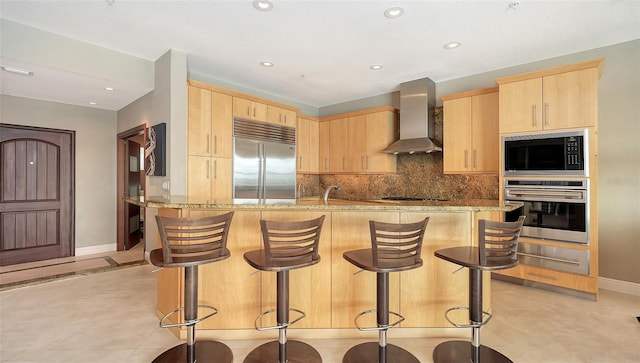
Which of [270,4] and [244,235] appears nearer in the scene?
[244,235]

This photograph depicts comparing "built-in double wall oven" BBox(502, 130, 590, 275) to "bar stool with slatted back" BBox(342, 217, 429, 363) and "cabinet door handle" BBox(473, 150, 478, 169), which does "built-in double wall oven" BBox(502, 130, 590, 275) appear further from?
"bar stool with slatted back" BBox(342, 217, 429, 363)

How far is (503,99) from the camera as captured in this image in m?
3.67

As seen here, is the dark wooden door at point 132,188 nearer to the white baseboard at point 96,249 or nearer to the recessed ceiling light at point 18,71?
the white baseboard at point 96,249

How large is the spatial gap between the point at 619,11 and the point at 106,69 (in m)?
5.33

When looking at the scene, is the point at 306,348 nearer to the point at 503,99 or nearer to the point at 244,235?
the point at 244,235

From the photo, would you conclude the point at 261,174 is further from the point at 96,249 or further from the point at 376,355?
the point at 376,355

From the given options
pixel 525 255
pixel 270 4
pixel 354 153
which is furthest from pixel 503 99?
pixel 270 4

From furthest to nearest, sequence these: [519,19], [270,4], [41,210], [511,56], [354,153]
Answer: [354,153] < [41,210] < [511,56] < [519,19] < [270,4]

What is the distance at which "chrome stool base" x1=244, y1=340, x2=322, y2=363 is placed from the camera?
2037 millimetres

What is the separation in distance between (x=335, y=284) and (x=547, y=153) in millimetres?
2881

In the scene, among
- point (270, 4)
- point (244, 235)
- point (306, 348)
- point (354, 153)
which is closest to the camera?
point (306, 348)

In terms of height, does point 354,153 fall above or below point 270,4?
below

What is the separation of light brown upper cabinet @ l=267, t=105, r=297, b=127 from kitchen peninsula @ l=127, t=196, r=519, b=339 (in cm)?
287

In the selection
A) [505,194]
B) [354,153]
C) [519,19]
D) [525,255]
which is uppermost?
[519,19]
